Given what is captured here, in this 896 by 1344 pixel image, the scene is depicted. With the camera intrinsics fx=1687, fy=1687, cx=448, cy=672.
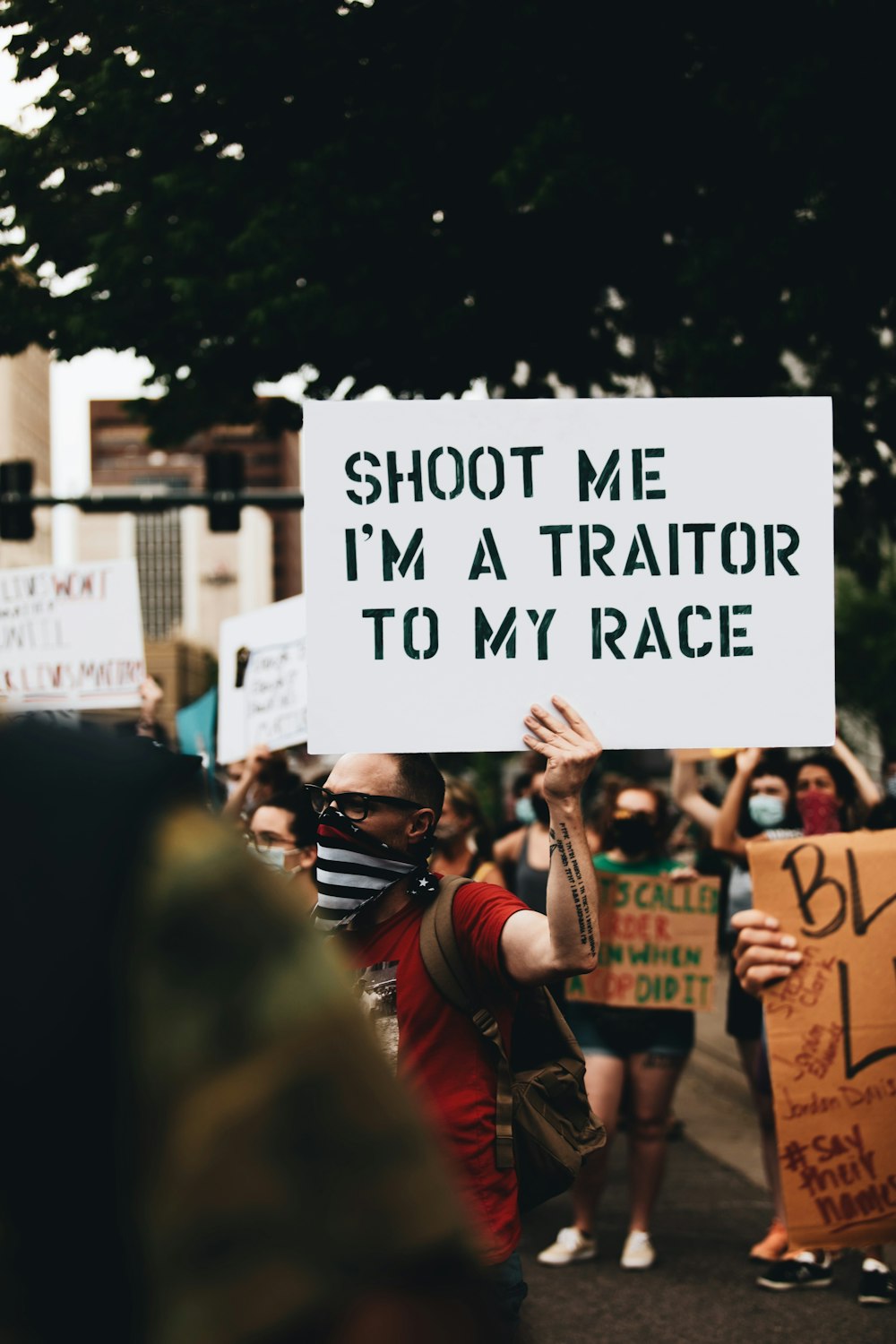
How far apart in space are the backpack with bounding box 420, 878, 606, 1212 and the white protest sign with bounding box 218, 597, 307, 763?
152 inches

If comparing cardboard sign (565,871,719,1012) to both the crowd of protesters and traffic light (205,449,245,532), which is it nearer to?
the crowd of protesters

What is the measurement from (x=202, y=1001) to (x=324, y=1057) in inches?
2.4

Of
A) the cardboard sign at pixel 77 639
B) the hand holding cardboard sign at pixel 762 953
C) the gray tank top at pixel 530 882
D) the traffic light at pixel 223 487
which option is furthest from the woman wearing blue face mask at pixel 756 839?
the traffic light at pixel 223 487

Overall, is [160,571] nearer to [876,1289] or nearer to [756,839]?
[756,839]

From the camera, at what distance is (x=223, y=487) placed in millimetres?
14523

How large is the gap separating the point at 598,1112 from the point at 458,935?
3660 mm

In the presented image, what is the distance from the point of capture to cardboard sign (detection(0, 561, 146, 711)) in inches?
300

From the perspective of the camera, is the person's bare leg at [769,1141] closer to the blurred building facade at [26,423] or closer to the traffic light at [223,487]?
the traffic light at [223,487]

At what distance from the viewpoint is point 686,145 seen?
8.06 metres

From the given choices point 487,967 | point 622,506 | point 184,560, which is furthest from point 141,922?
point 184,560

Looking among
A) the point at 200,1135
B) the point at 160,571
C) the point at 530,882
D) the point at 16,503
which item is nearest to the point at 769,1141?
the point at 530,882

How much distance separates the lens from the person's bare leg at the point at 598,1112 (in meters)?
6.52

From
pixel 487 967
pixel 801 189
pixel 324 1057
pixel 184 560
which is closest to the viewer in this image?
pixel 324 1057

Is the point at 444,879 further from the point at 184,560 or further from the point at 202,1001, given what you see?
the point at 184,560
